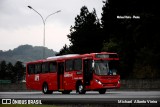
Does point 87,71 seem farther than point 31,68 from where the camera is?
No

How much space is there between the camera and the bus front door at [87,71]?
34.2 meters

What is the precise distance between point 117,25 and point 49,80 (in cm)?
2839

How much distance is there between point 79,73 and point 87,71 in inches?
32.6

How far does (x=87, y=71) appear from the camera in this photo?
113 ft

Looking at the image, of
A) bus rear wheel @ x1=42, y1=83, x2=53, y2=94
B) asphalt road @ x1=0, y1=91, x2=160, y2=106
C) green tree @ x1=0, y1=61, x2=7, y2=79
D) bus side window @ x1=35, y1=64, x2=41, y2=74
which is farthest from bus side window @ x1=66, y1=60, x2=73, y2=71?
green tree @ x1=0, y1=61, x2=7, y2=79

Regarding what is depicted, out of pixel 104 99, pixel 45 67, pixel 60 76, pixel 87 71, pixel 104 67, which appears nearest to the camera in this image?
pixel 104 99

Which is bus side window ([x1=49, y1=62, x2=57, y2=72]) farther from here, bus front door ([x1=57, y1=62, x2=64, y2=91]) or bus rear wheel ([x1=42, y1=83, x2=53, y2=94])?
bus rear wheel ([x1=42, y1=83, x2=53, y2=94])

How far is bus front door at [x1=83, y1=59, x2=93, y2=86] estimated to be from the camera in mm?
34250

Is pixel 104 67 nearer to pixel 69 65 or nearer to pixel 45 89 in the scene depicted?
pixel 69 65

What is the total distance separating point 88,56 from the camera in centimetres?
3425

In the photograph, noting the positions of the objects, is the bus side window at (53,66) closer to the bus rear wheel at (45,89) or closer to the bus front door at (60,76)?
the bus front door at (60,76)

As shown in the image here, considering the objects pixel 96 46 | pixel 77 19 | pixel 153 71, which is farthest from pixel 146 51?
pixel 77 19

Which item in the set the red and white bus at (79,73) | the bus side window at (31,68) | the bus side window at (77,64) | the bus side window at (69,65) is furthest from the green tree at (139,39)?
the bus side window at (77,64)

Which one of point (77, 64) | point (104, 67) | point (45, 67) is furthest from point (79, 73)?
point (45, 67)
